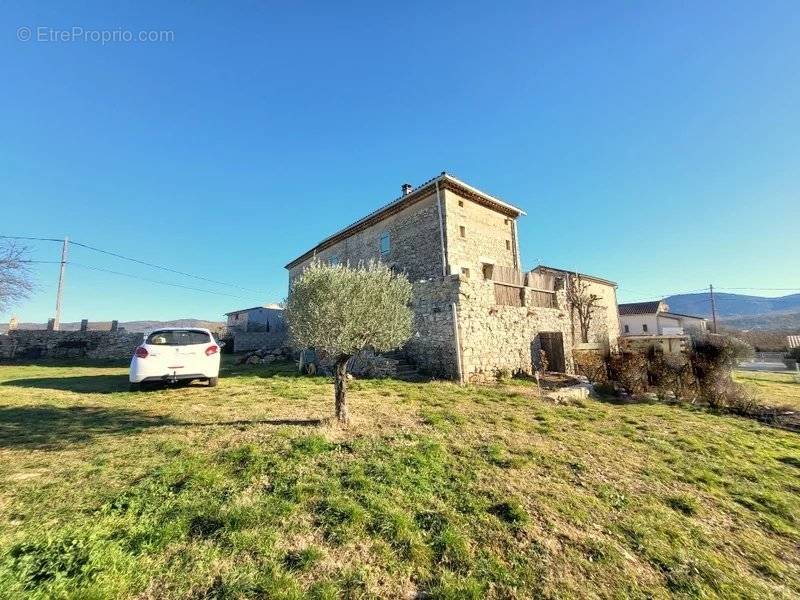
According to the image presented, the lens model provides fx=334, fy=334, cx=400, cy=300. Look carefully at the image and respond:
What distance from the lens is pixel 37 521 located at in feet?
9.88

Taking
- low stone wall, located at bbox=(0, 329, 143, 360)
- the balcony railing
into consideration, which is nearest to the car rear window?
the balcony railing

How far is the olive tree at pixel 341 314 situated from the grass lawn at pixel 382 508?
1.33m

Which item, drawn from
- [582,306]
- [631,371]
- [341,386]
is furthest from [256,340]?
[631,371]

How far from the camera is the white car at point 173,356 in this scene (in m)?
8.03

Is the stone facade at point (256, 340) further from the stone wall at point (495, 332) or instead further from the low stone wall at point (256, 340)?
the stone wall at point (495, 332)

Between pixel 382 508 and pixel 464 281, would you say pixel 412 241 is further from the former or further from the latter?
pixel 382 508

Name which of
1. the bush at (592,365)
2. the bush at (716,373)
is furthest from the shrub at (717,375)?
the bush at (592,365)

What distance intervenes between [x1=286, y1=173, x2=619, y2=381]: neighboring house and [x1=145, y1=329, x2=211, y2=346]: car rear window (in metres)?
3.50

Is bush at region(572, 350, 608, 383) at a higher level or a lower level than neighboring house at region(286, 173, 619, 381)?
lower

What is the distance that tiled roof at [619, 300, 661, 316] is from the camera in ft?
143

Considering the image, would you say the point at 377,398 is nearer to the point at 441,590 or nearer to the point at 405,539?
the point at 405,539

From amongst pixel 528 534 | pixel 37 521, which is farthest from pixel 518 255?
pixel 37 521

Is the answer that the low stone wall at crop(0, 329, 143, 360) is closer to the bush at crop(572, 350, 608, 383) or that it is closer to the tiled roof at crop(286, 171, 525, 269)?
the tiled roof at crop(286, 171, 525, 269)

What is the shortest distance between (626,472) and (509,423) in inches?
84.0
